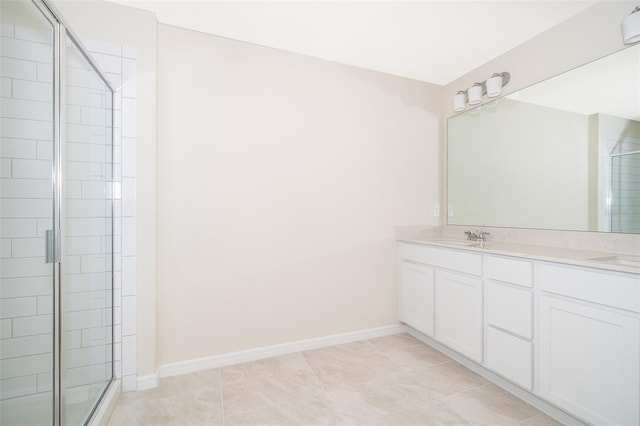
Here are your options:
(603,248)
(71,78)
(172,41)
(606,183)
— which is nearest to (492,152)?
(606,183)

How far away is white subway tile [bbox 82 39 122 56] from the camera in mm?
1825

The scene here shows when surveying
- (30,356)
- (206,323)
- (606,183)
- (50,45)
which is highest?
(50,45)

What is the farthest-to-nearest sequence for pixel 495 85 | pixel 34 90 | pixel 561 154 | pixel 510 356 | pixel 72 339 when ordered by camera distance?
pixel 495 85, pixel 561 154, pixel 510 356, pixel 72 339, pixel 34 90

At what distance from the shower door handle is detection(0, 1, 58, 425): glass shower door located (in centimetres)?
2

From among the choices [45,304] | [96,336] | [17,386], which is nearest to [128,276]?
[96,336]

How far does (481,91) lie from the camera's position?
259 centimetres

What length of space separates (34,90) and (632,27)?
2940mm

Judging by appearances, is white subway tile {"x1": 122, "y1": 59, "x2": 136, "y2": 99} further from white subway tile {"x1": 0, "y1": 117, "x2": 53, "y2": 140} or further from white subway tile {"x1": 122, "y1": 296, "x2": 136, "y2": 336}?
white subway tile {"x1": 122, "y1": 296, "x2": 136, "y2": 336}

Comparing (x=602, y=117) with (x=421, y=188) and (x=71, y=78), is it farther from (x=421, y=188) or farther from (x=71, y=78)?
(x=71, y=78)

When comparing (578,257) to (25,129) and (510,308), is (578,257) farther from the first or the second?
(25,129)

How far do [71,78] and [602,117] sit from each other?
2952 millimetres

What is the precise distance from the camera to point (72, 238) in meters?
1.44

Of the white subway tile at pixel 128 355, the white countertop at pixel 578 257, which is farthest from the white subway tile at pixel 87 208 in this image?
the white countertop at pixel 578 257

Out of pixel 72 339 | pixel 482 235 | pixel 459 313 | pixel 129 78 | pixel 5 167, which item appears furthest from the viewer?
pixel 482 235
